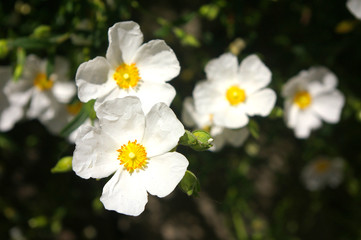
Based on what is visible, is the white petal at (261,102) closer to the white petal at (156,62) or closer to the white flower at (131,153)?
the white petal at (156,62)

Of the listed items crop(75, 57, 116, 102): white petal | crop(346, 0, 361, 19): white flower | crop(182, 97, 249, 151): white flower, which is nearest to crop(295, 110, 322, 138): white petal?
crop(182, 97, 249, 151): white flower

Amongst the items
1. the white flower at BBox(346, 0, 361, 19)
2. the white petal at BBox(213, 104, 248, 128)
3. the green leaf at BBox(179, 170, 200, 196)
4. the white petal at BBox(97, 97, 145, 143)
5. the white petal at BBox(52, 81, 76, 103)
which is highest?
the white flower at BBox(346, 0, 361, 19)

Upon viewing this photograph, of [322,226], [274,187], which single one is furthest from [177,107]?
[322,226]

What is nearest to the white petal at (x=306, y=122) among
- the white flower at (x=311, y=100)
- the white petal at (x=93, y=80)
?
the white flower at (x=311, y=100)

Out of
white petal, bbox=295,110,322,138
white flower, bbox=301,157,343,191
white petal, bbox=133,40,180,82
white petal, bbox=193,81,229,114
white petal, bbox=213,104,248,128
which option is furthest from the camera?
white flower, bbox=301,157,343,191

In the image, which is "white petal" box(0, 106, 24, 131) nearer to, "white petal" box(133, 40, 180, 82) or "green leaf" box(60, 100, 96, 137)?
"green leaf" box(60, 100, 96, 137)

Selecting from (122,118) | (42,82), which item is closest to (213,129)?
(122,118)

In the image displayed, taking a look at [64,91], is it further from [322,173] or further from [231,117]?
[322,173]
